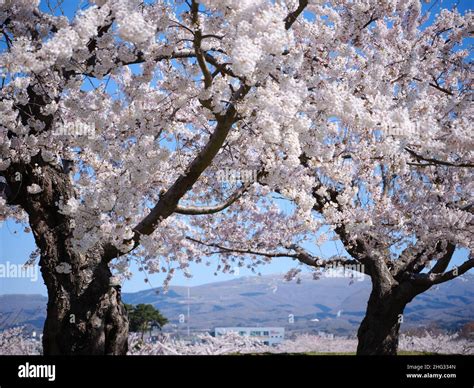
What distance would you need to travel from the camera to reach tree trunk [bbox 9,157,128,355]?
22.8 ft

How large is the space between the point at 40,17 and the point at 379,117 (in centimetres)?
463

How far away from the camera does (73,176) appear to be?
8219 mm

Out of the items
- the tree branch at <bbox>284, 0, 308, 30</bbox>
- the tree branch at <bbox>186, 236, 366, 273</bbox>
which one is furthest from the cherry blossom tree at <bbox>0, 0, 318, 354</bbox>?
the tree branch at <bbox>186, 236, 366, 273</bbox>

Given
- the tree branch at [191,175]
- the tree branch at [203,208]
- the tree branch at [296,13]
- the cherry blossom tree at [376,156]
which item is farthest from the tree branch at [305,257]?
the tree branch at [296,13]

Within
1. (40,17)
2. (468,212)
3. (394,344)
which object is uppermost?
(40,17)

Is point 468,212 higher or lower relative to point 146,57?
lower

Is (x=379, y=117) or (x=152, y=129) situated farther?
(x=152, y=129)

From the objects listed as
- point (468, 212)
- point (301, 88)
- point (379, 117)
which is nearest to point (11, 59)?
point (301, 88)

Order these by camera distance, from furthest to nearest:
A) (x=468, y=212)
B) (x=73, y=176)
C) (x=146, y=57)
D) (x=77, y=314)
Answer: (x=468, y=212) < (x=73, y=176) < (x=77, y=314) < (x=146, y=57)

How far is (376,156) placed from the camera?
822cm

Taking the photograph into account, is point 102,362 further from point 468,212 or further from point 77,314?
point 468,212

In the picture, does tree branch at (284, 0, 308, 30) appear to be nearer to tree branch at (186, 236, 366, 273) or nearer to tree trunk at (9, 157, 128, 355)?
tree trunk at (9, 157, 128, 355)

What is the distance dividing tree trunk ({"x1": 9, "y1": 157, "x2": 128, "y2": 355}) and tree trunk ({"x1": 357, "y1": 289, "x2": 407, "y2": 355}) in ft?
18.0

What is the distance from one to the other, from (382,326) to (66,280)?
6.59 metres
